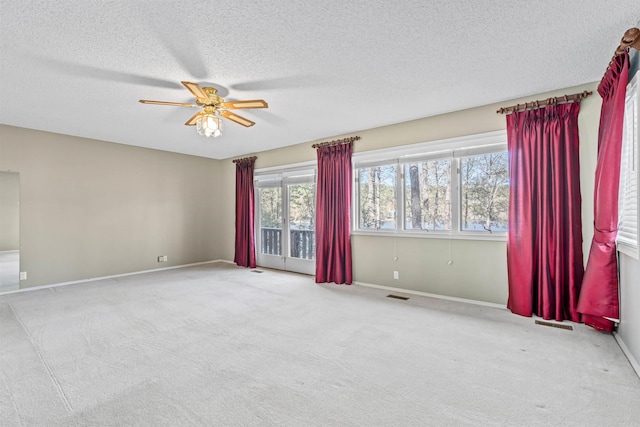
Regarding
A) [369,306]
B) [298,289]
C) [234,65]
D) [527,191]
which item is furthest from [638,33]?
[298,289]

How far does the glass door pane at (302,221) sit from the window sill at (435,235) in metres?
1.03

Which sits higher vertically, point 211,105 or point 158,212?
point 211,105

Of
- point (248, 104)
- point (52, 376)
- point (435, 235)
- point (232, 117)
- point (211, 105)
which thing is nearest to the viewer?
point (52, 376)

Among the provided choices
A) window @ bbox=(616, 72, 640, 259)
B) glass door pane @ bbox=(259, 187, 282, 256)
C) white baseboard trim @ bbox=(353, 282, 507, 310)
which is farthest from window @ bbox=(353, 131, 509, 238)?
glass door pane @ bbox=(259, 187, 282, 256)

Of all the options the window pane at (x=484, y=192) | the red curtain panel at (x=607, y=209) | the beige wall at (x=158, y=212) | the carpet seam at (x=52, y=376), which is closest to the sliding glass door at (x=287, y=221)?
the beige wall at (x=158, y=212)

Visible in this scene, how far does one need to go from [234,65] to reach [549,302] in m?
3.85

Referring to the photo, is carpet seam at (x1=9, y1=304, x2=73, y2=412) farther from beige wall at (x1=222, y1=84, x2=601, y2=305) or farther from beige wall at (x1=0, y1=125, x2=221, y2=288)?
beige wall at (x1=222, y1=84, x2=601, y2=305)

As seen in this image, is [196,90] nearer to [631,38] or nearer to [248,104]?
[248,104]

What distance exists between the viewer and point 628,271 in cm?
235

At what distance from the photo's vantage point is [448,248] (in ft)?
13.0

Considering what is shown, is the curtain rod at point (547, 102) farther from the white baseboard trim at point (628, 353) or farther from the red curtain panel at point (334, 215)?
the white baseboard trim at point (628, 353)

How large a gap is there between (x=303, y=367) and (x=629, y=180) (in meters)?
2.83

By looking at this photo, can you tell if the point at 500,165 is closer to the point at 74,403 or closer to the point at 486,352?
the point at 486,352

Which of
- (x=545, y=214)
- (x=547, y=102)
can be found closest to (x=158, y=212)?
(x=545, y=214)
